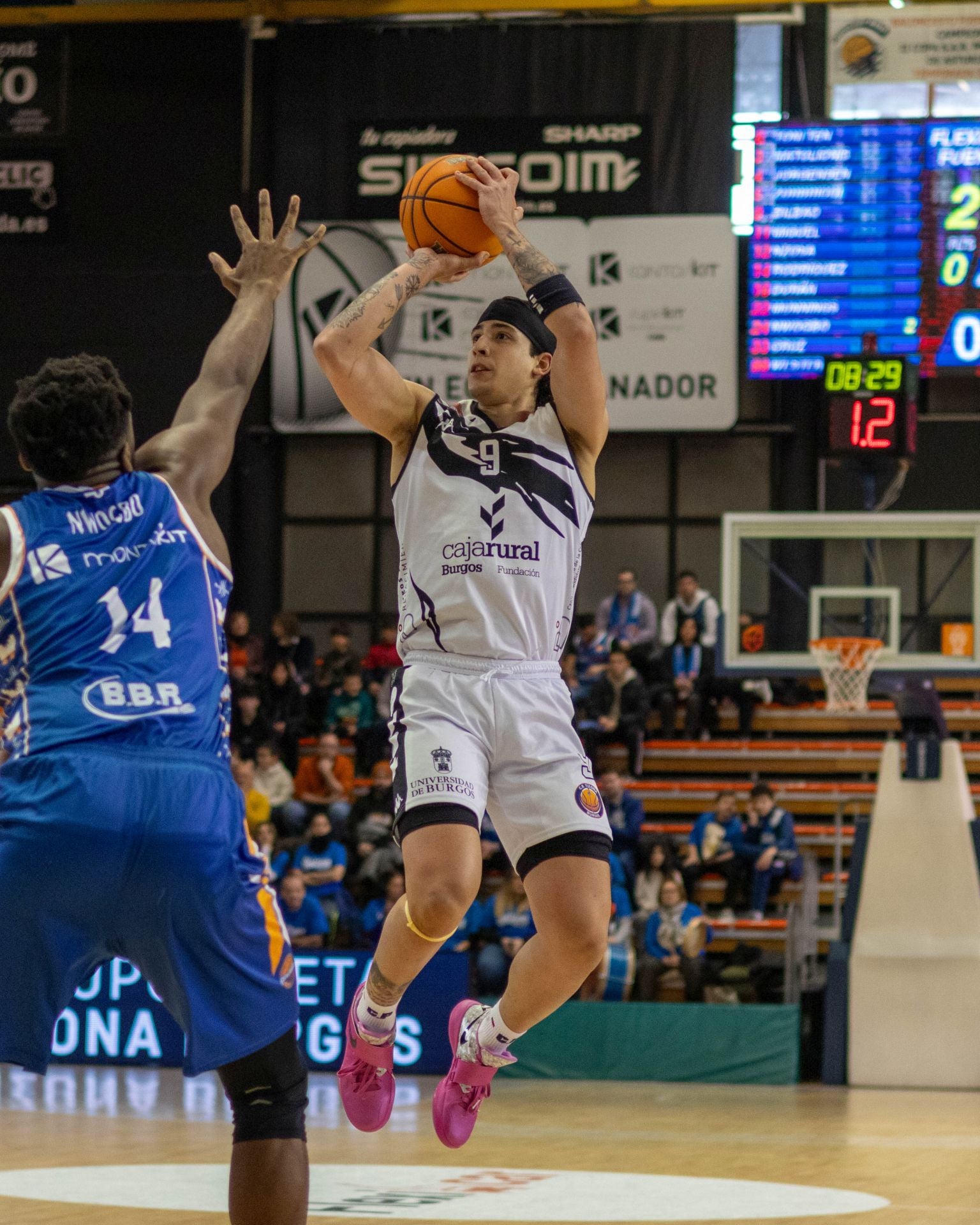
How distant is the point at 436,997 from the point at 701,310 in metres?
10.2

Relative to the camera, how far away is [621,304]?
21281 mm

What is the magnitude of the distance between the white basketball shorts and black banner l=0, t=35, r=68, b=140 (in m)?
16.3

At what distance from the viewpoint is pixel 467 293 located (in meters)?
21.8

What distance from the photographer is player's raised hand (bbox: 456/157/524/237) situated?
575 centimetres

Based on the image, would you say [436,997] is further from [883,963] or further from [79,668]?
[79,668]

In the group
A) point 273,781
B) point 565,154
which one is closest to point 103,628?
point 273,781

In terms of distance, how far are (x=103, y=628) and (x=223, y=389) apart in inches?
31.1

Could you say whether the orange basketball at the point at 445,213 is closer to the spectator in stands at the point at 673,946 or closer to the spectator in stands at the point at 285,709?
the spectator in stands at the point at 673,946

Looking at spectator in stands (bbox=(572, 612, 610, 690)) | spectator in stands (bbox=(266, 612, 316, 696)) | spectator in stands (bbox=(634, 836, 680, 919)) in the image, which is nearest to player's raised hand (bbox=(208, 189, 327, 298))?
spectator in stands (bbox=(634, 836, 680, 919))

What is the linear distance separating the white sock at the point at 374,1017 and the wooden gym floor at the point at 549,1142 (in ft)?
3.17

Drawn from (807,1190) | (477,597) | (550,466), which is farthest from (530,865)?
(807,1190)

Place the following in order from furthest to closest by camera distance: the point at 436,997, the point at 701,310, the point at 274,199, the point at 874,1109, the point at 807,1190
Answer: the point at 274,199 < the point at 701,310 < the point at 436,997 < the point at 874,1109 < the point at 807,1190

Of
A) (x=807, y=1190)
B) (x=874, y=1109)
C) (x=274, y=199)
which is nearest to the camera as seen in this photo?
(x=807, y=1190)

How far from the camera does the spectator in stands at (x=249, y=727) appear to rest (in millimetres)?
18156
